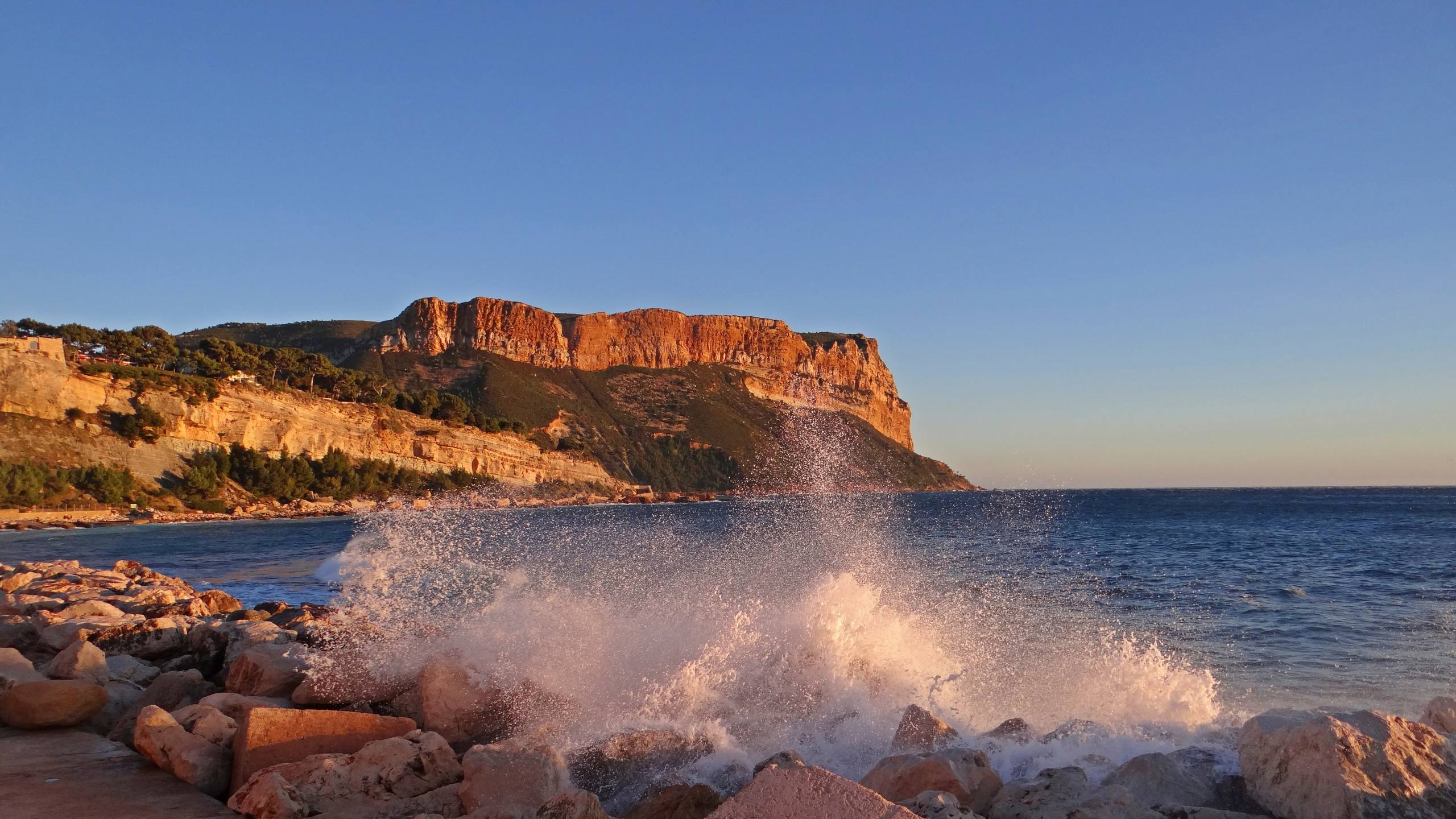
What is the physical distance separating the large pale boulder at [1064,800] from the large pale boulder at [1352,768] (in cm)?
91

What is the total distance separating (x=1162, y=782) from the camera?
20.5 feet

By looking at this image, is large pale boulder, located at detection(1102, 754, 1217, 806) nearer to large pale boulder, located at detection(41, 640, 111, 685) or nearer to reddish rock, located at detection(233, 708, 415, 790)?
reddish rock, located at detection(233, 708, 415, 790)

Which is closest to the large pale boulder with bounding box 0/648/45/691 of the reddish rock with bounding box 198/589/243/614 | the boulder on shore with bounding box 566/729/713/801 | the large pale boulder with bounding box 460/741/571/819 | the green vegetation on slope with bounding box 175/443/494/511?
the large pale boulder with bounding box 460/741/571/819

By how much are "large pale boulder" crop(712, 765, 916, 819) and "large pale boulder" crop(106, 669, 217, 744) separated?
23.0 ft

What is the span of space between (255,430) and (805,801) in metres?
77.1

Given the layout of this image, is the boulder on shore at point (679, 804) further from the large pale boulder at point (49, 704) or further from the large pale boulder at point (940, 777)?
the large pale boulder at point (49, 704)

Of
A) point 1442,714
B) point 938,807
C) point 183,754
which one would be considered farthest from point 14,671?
point 1442,714

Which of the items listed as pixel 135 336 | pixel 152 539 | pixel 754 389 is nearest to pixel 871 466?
pixel 754 389

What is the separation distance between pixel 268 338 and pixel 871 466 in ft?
345

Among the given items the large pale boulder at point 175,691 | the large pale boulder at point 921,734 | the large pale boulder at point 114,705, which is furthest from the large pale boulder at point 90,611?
the large pale boulder at point 921,734

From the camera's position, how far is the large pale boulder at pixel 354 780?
5.79 metres

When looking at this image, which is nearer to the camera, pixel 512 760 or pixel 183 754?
pixel 512 760

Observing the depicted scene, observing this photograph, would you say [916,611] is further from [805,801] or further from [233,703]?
[805,801]

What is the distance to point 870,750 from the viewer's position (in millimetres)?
8031
